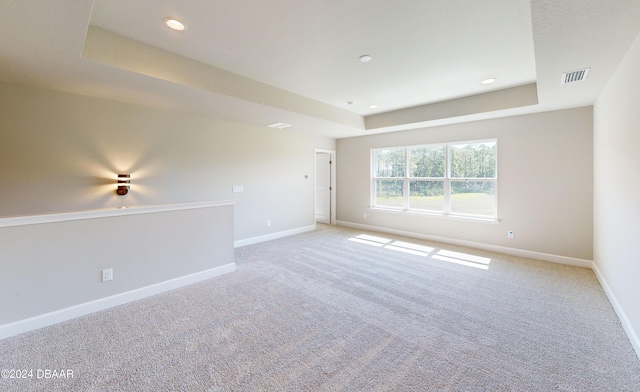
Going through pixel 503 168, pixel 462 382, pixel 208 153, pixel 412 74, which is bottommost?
pixel 462 382

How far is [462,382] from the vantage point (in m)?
1.77

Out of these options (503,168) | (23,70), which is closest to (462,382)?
(503,168)

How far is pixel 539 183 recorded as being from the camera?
172 inches

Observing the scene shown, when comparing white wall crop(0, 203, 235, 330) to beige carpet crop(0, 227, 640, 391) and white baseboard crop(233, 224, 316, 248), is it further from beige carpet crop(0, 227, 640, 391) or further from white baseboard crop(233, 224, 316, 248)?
white baseboard crop(233, 224, 316, 248)

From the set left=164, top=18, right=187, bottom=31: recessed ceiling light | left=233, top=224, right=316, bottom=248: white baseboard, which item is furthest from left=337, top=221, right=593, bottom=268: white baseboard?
A: left=164, top=18, right=187, bottom=31: recessed ceiling light

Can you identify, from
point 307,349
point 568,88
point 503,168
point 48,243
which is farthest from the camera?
point 503,168

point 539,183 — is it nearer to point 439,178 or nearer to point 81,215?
point 439,178

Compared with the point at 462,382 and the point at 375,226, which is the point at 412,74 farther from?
the point at 375,226

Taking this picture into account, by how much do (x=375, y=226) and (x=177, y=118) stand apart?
4.92 m

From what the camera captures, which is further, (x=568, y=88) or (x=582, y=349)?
(x=568, y=88)

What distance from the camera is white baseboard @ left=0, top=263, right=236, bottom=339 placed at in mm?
2297

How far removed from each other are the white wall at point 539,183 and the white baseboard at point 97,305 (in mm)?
4742

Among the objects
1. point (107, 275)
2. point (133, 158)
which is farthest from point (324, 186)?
point (107, 275)

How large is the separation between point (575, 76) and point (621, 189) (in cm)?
126
